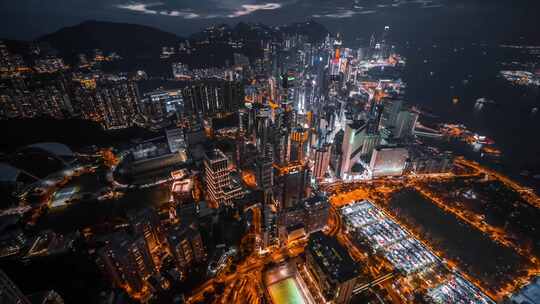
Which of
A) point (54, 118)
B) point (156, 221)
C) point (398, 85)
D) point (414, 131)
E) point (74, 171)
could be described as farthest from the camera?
point (398, 85)

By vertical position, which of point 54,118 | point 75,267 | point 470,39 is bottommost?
point 75,267

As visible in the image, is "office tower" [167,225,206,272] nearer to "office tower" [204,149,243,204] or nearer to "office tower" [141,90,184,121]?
"office tower" [204,149,243,204]

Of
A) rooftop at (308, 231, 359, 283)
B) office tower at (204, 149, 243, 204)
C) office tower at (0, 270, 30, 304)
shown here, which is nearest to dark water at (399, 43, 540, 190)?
rooftop at (308, 231, 359, 283)

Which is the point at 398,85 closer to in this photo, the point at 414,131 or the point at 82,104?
the point at 414,131

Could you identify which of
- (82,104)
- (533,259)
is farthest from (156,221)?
(533,259)

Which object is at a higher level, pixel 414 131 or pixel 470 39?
pixel 470 39
